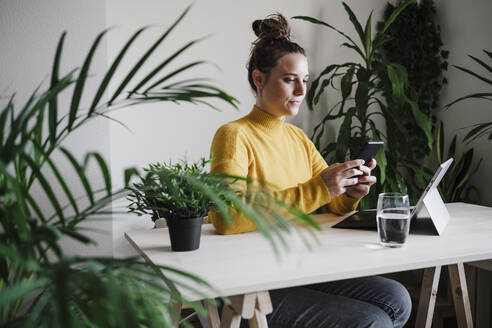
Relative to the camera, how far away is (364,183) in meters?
1.77

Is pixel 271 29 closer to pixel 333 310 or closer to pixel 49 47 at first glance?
pixel 49 47

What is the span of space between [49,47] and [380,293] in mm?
1696

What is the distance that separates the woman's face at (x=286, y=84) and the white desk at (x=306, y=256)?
1.79 ft

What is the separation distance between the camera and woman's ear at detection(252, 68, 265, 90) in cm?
199

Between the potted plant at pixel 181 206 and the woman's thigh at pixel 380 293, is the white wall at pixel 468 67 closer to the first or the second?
the woman's thigh at pixel 380 293

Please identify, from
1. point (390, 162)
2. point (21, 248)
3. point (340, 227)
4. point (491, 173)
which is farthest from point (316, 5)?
point (21, 248)

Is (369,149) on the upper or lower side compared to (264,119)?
lower

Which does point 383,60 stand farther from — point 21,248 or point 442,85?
point 21,248

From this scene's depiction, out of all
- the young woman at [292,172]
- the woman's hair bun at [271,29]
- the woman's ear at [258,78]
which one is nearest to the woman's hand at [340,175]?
the young woman at [292,172]

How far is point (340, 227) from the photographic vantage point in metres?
1.63

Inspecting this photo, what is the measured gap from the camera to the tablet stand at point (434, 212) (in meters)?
1.49

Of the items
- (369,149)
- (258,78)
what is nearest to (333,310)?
(369,149)

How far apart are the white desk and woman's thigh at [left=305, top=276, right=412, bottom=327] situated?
0.75 ft

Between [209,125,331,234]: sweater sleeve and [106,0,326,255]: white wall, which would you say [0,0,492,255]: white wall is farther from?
[209,125,331,234]: sweater sleeve
